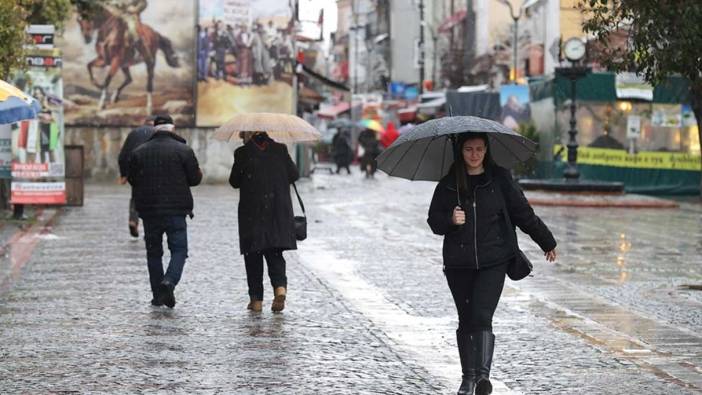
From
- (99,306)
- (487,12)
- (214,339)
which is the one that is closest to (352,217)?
(99,306)

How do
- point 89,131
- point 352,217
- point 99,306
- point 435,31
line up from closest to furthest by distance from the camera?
point 99,306, point 352,217, point 89,131, point 435,31

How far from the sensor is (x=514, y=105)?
4528 centimetres

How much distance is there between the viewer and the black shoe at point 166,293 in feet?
42.5

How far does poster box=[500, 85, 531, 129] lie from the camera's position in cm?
4447

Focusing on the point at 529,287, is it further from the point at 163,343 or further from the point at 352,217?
the point at 352,217

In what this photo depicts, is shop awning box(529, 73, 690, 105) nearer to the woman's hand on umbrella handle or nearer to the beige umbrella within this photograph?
the beige umbrella

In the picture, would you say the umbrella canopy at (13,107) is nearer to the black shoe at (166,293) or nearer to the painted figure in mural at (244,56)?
the black shoe at (166,293)

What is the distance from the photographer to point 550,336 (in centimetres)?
1166

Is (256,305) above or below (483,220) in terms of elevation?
below

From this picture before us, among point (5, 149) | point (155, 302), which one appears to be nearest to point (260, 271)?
point (155, 302)

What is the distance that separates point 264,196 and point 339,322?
1321 mm

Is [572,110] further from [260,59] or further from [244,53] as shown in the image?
[244,53]

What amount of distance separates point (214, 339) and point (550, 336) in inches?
99.4

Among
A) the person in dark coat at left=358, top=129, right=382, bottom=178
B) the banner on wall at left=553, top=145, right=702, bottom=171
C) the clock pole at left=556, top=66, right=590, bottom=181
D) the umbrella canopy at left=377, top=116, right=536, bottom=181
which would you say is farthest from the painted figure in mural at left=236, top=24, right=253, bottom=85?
the umbrella canopy at left=377, top=116, right=536, bottom=181
